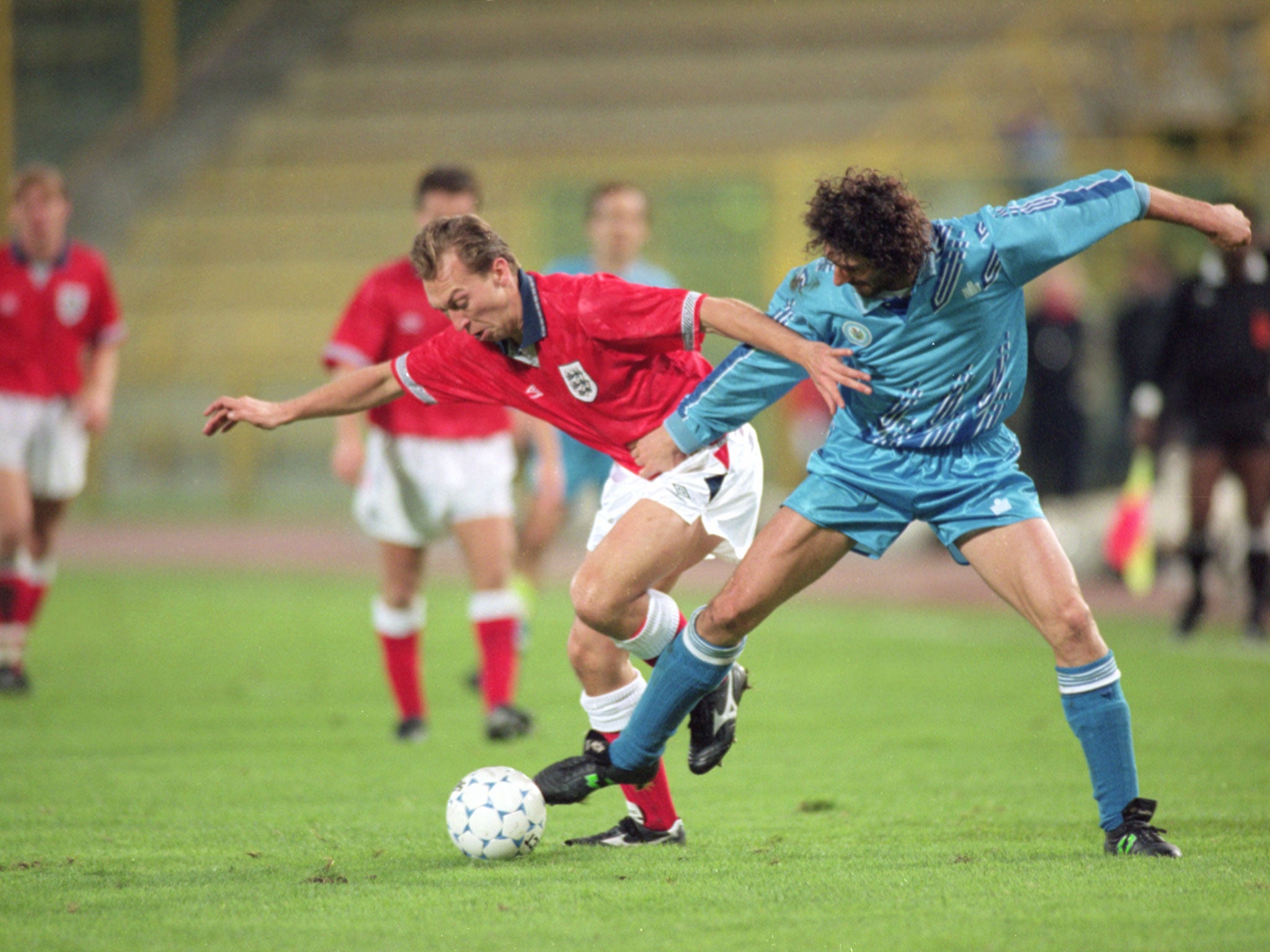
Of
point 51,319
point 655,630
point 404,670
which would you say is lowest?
point 404,670

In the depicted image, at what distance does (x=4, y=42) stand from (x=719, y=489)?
749 inches

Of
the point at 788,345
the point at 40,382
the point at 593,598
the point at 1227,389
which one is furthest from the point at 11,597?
the point at 1227,389

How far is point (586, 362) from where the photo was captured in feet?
14.6

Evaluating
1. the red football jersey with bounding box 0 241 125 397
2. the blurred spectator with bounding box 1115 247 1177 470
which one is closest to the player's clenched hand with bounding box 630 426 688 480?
the red football jersey with bounding box 0 241 125 397

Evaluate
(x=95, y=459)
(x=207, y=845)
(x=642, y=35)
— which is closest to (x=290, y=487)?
(x=95, y=459)

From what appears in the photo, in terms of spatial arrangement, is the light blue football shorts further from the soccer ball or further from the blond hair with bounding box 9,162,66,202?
the blond hair with bounding box 9,162,66,202

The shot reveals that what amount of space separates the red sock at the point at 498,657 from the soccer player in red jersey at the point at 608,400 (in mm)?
1954

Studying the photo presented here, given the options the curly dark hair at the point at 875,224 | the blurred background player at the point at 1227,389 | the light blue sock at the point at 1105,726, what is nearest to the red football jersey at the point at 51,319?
the curly dark hair at the point at 875,224

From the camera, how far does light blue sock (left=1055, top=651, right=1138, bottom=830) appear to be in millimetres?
4152

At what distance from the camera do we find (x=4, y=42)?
2077 cm

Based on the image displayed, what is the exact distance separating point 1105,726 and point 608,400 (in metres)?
1.59

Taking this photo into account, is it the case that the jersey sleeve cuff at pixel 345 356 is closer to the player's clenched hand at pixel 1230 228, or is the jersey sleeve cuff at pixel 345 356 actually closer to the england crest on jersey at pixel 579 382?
the england crest on jersey at pixel 579 382

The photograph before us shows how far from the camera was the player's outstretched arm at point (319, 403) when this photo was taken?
4539mm

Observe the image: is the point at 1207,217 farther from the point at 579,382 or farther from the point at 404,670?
the point at 404,670
